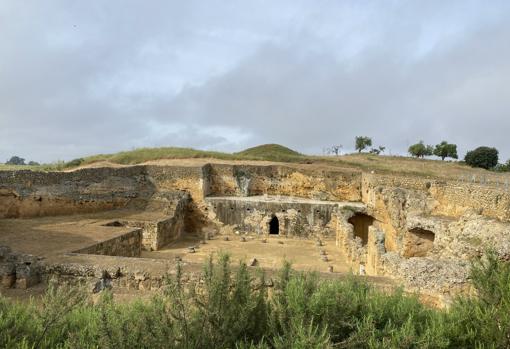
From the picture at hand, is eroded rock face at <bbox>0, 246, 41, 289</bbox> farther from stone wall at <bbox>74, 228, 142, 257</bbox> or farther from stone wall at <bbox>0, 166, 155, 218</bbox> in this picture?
stone wall at <bbox>0, 166, 155, 218</bbox>

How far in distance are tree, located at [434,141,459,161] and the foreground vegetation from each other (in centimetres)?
4803

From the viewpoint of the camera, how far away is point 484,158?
39.8m

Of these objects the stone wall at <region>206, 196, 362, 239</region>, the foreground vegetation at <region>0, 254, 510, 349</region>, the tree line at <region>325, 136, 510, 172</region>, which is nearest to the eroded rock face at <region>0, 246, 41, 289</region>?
the foreground vegetation at <region>0, 254, 510, 349</region>

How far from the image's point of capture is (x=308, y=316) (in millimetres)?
3764

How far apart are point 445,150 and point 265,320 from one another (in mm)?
49680

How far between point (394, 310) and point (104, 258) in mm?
6130

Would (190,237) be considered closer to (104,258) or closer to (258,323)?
(104,258)

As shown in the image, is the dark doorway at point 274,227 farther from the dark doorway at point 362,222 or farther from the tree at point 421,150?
the tree at point 421,150

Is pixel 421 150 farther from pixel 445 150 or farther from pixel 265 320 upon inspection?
pixel 265 320

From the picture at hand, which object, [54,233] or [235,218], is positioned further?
[235,218]

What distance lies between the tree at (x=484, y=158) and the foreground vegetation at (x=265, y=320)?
40.9 metres

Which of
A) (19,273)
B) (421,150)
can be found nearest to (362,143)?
(421,150)

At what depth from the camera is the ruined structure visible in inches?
294

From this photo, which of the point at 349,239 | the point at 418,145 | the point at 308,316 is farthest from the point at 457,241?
the point at 418,145
